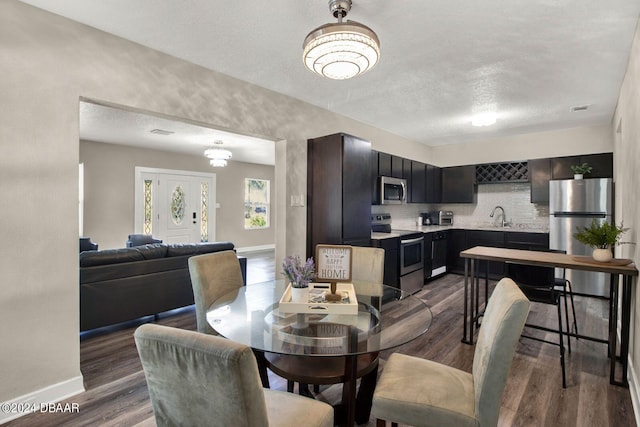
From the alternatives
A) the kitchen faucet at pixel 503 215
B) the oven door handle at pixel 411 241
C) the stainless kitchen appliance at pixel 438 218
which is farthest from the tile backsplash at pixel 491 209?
the oven door handle at pixel 411 241

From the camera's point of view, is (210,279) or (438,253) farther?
(438,253)

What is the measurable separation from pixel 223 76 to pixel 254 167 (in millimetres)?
6098

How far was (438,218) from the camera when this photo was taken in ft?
20.7

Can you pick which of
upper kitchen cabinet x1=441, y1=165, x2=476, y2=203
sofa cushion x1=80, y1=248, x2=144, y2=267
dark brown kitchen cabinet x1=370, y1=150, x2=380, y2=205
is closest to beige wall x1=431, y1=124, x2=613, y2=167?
upper kitchen cabinet x1=441, y1=165, x2=476, y2=203

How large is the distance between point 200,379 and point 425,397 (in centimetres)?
98

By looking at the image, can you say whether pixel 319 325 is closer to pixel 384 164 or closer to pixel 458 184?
pixel 384 164

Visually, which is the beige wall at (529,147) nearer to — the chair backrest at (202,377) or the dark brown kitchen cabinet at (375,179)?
the dark brown kitchen cabinet at (375,179)

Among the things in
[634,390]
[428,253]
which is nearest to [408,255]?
[428,253]

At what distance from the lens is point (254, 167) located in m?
9.01

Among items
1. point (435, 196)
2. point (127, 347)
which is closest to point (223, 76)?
point (127, 347)

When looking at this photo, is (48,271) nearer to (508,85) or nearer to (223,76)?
(223,76)

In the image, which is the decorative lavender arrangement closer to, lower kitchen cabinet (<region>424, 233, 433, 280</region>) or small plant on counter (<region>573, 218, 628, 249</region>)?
small plant on counter (<region>573, 218, 628, 249</region>)

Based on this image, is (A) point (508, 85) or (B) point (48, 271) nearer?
(B) point (48, 271)

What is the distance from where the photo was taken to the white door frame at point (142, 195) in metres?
6.68
